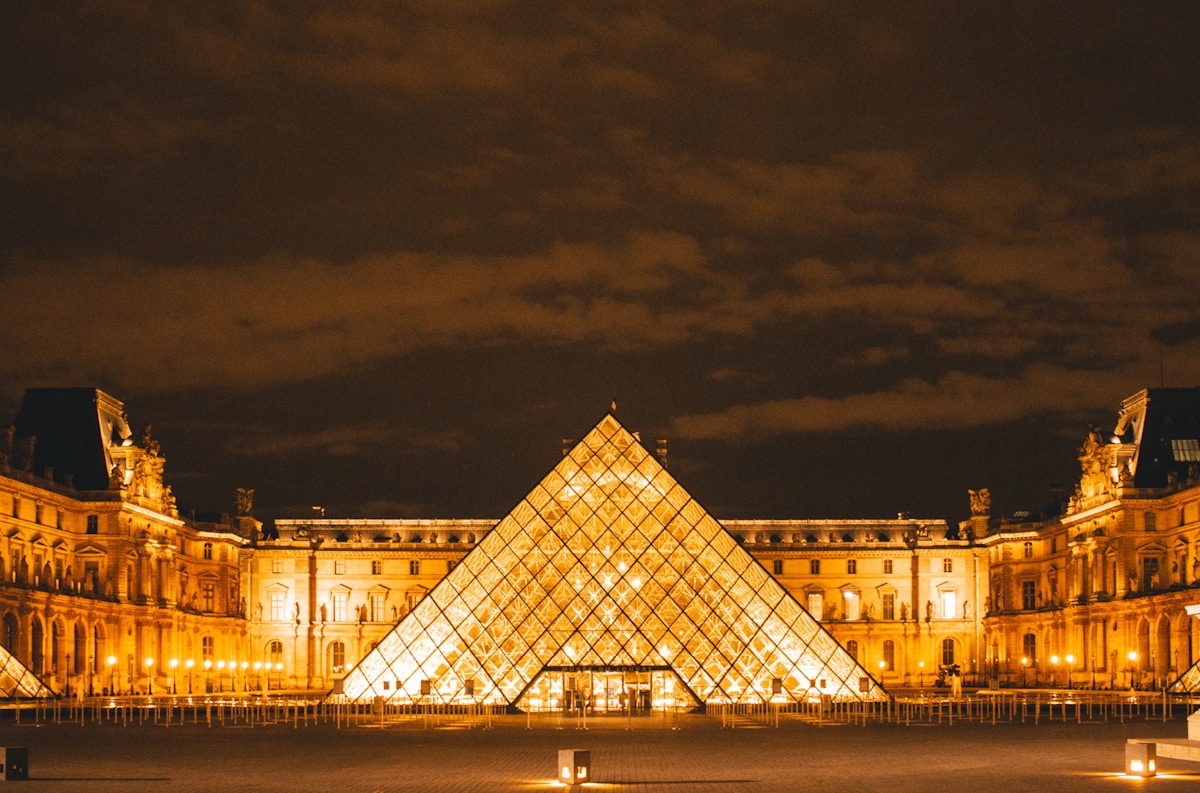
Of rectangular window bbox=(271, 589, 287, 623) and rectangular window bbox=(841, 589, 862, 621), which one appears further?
rectangular window bbox=(841, 589, 862, 621)

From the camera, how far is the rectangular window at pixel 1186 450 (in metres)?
61.2

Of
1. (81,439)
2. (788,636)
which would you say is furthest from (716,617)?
(81,439)

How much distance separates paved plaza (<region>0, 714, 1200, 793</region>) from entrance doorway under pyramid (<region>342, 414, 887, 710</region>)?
6.79 m

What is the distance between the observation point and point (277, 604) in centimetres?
7900

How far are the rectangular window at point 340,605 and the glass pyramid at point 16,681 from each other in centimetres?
3378

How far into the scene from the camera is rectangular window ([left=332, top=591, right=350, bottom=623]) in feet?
261

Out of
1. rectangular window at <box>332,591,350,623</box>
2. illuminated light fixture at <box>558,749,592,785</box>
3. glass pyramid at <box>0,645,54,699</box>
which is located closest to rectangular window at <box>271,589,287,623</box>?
rectangular window at <box>332,591,350,623</box>

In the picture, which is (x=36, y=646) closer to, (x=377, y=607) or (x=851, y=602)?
(x=377, y=607)

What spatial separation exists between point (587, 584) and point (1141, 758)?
23363 mm

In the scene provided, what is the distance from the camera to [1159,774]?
18.2m

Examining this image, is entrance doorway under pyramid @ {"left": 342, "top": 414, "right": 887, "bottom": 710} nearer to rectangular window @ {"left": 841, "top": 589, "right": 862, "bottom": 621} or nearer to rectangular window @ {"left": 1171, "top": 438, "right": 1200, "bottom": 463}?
rectangular window @ {"left": 1171, "top": 438, "right": 1200, "bottom": 463}

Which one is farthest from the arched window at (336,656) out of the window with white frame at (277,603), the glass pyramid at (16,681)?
the glass pyramid at (16,681)

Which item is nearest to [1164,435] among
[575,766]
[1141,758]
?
[1141,758]

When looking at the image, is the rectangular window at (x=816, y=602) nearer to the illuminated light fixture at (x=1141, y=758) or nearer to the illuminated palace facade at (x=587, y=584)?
the illuminated palace facade at (x=587, y=584)
